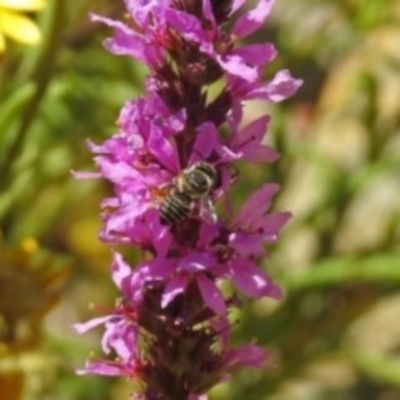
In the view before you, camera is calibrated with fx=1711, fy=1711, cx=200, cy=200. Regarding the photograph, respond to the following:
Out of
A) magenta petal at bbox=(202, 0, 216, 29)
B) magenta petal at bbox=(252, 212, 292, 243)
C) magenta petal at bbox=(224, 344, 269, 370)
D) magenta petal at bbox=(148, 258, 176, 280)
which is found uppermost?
magenta petal at bbox=(202, 0, 216, 29)

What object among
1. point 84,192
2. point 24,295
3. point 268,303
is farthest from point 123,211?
point 268,303

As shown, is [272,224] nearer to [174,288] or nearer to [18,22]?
[174,288]

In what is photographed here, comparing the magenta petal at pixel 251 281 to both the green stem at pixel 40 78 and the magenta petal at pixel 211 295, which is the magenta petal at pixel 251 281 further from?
the green stem at pixel 40 78

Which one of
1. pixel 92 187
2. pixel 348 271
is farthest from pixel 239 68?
pixel 92 187

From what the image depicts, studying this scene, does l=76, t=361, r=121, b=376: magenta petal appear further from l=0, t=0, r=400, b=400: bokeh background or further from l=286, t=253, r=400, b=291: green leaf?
l=286, t=253, r=400, b=291: green leaf

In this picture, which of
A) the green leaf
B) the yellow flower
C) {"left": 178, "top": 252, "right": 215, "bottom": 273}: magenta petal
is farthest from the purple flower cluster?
the green leaf

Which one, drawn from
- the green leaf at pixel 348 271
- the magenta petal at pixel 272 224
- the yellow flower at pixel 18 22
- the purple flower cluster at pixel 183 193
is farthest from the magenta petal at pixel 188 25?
the green leaf at pixel 348 271

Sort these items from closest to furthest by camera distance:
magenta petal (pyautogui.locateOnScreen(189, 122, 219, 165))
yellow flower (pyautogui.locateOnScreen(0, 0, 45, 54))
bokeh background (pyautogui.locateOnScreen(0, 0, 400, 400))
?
1. magenta petal (pyautogui.locateOnScreen(189, 122, 219, 165))
2. yellow flower (pyautogui.locateOnScreen(0, 0, 45, 54))
3. bokeh background (pyautogui.locateOnScreen(0, 0, 400, 400))
